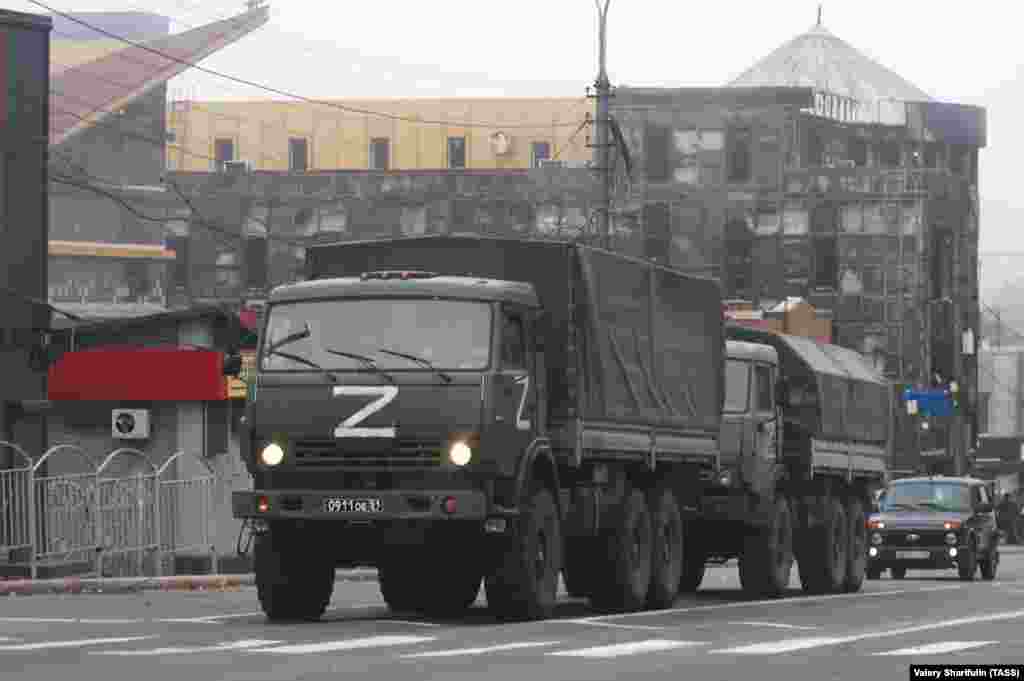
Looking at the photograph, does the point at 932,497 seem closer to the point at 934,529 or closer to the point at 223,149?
the point at 934,529

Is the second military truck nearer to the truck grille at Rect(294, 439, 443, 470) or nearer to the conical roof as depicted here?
the truck grille at Rect(294, 439, 443, 470)

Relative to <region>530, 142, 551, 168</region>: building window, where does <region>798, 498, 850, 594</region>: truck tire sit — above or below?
below

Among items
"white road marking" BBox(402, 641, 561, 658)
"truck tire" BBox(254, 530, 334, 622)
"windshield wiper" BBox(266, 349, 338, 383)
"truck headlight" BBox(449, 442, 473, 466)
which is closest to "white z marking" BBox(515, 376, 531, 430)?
"truck headlight" BBox(449, 442, 473, 466)

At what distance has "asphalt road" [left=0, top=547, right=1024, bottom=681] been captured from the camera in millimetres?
15953

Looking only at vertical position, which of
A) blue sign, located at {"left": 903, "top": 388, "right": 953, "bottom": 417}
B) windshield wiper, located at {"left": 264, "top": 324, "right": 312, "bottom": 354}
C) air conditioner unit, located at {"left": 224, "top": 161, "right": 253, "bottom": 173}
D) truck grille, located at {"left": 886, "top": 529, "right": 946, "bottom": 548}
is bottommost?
truck grille, located at {"left": 886, "top": 529, "right": 946, "bottom": 548}

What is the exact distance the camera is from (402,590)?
2523cm

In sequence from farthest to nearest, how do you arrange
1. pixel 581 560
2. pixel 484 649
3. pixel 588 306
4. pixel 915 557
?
pixel 915 557 → pixel 581 560 → pixel 588 306 → pixel 484 649

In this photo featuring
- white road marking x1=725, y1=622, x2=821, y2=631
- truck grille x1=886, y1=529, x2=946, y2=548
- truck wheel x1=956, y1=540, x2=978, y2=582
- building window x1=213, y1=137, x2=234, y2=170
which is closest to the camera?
white road marking x1=725, y1=622, x2=821, y2=631

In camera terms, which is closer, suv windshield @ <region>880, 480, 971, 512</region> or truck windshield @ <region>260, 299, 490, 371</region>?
truck windshield @ <region>260, 299, 490, 371</region>

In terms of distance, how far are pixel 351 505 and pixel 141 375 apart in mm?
20998

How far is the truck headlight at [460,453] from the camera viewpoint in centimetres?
2125

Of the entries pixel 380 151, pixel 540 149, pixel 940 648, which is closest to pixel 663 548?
pixel 940 648

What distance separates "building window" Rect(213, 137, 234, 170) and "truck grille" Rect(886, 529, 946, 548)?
85.0 meters

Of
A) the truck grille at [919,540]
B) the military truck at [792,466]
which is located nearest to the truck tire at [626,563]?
the military truck at [792,466]
